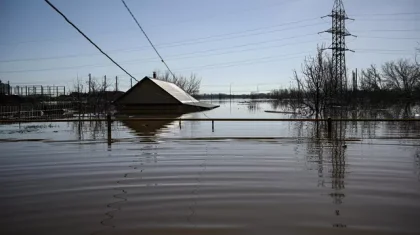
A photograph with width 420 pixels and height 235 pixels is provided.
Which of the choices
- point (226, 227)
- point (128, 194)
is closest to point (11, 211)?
point (128, 194)

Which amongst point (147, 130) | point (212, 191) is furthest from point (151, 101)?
point (212, 191)

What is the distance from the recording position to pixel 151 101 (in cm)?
4750

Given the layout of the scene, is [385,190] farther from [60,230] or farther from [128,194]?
[60,230]

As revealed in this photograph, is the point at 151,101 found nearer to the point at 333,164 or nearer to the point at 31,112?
the point at 31,112

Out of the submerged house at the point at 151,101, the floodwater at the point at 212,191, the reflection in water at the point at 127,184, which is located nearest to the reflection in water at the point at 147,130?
the floodwater at the point at 212,191

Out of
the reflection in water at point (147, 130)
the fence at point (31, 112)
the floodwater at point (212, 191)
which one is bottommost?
the floodwater at point (212, 191)

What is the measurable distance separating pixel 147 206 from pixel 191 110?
43.6 metres

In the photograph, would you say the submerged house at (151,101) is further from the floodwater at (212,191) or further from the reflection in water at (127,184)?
the reflection in water at (127,184)

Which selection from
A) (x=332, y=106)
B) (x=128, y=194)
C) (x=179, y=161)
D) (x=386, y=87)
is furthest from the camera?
(x=386, y=87)

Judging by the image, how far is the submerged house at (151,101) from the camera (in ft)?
153

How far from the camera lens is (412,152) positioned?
11.5 metres

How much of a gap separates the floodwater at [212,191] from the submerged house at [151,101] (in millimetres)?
34205

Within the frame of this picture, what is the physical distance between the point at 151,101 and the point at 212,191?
136 feet

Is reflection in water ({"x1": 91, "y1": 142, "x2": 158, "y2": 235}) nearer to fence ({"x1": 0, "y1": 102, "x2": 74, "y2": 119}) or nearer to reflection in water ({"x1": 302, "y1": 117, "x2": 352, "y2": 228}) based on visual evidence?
reflection in water ({"x1": 302, "y1": 117, "x2": 352, "y2": 228})
